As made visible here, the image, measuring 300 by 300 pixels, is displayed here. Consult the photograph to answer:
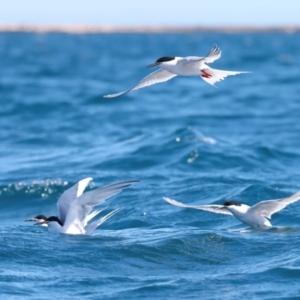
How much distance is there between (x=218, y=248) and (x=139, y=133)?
14362 millimetres

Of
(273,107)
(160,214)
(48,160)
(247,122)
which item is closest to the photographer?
(160,214)

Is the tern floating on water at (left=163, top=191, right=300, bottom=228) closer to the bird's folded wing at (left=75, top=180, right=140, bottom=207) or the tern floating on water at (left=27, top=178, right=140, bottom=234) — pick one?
the bird's folded wing at (left=75, top=180, right=140, bottom=207)

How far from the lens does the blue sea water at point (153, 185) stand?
10507 mm

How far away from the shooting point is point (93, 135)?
2623 cm

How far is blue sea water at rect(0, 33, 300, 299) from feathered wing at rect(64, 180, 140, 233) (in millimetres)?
211

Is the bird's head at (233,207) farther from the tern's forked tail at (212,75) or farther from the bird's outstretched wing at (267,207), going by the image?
the tern's forked tail at (212,75)

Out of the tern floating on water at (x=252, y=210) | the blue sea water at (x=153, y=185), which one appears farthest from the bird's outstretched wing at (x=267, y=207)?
the blue sea water at (x=153, y=185)

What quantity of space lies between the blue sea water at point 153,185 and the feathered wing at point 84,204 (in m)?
0.21

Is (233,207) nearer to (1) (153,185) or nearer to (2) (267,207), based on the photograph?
(2) (267,207)

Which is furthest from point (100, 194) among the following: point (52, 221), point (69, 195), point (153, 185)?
point (153, 185)

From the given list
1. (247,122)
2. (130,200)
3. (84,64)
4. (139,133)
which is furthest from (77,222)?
(84,64)

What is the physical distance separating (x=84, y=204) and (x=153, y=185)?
5.95 meters

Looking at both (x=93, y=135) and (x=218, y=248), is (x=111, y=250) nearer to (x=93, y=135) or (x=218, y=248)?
(x=218, y=248)

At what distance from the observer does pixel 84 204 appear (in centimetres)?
1169
